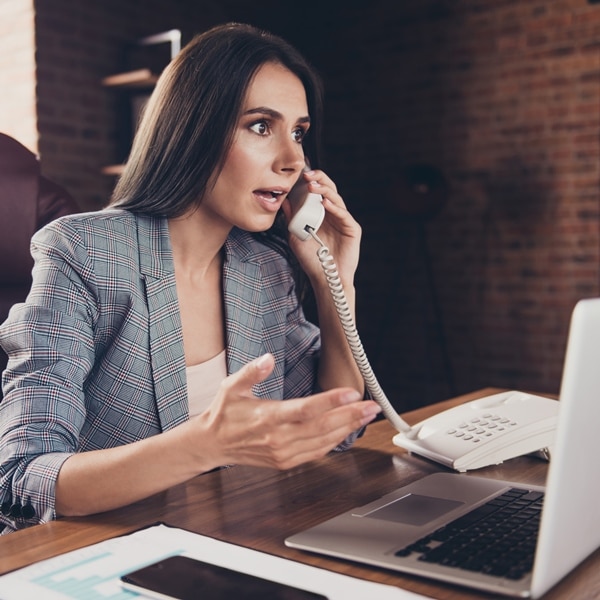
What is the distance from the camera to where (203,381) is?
4.67ft

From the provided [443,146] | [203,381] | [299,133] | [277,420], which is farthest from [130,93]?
[277,420]

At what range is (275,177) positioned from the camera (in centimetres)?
144

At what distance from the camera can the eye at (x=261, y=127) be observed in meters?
1.42

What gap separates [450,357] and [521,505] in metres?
3.48

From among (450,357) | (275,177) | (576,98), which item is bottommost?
(450,357)

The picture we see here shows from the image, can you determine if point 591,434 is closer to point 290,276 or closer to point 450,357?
point 290,276

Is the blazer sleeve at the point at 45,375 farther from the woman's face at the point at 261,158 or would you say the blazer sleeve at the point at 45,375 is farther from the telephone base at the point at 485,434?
the telephone base at the point at 485,434

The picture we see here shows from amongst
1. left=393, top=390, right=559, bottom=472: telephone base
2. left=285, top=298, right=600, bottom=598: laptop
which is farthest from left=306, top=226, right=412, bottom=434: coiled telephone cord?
left=285, top=298, right=600, bottom=598: laptop

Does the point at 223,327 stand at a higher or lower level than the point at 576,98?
lower

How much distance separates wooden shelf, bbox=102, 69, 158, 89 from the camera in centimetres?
353

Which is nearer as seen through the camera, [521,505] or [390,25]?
[521,505]

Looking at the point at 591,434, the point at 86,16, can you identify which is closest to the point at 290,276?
the point at 591,434

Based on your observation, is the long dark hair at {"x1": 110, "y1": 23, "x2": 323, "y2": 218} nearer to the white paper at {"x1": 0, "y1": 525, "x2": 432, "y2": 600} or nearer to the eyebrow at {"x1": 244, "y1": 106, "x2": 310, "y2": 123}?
the eyebrow at {"x1": 244, "y1": 106, "x2": 310, "y2": 123}

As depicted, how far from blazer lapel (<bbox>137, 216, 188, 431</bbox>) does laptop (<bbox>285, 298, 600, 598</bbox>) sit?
44 centimetres
